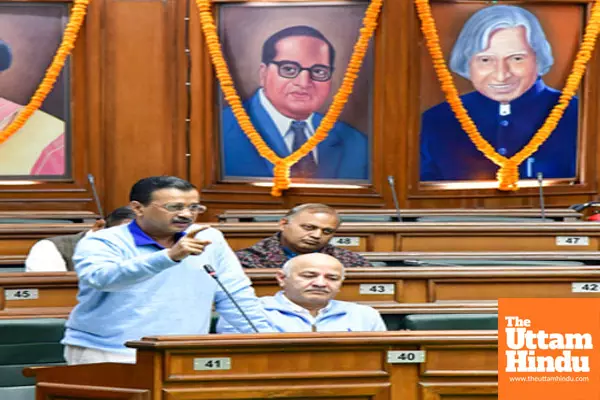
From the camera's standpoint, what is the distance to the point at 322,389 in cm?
375

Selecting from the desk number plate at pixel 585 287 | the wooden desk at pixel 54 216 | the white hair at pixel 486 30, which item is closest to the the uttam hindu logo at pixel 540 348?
the desk number plate at pixel 585 287

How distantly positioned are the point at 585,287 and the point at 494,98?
12.9 ft

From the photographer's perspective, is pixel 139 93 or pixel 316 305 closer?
pixel 316 305

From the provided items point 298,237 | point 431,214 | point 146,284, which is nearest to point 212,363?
point 146,284

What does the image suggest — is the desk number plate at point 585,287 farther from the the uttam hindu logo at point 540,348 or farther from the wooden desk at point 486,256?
the the uttam hindu logo at point 540,348

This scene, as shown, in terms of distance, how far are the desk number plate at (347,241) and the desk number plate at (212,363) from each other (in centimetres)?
375

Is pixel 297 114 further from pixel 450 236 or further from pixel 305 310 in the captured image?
pixel 305 310

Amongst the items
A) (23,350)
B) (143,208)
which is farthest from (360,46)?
(143,208)

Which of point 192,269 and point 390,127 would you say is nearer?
point 192,269

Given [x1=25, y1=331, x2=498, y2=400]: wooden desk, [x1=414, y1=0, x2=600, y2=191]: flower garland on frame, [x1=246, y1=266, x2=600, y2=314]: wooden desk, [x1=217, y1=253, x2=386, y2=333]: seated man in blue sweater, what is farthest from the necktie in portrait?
[x1=25, y1=331, x2=498, y2=400]: wooden desk

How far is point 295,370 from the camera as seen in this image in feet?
12.3

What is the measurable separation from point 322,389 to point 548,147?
21.4 feet

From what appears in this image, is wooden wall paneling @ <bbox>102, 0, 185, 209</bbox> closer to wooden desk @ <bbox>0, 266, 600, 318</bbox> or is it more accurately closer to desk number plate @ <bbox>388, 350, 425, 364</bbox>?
wooden desk @ <bbox>0, 266, 600, 318</bbox>

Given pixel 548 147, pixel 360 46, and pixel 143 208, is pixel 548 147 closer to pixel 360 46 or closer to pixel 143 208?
pixel 360 46
